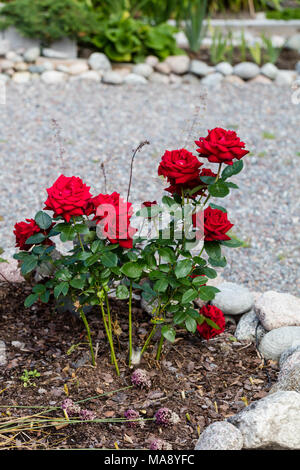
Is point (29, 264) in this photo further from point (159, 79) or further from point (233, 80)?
point (233, 80)

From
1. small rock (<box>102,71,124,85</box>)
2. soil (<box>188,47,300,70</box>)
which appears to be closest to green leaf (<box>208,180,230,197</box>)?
small rock (<box>102,71,124,85</box>)

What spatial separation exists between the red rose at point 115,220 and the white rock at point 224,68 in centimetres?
472

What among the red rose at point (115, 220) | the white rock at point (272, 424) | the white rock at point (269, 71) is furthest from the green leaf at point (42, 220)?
the white rock at point (269, 71)

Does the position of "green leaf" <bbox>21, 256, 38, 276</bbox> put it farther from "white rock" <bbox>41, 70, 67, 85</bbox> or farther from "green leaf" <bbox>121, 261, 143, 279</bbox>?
"white rock" <bbox>41, 70, 67, 85</bbox>

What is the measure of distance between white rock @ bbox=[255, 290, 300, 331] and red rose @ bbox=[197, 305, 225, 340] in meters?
0.29

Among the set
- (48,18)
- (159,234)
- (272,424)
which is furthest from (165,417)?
(48,18)

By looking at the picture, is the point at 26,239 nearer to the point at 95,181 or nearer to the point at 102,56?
the point at 95,181

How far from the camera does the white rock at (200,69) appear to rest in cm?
621

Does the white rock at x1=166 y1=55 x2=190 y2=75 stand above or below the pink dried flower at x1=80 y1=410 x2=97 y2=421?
above

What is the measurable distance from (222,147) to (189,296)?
1.65ft

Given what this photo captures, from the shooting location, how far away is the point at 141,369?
2.17m

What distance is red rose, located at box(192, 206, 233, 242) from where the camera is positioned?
6.05 feet

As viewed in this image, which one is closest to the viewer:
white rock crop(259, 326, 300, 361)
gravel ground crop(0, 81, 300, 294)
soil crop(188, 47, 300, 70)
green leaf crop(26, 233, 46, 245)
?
green leaf crop(26, 233, 46, 245)

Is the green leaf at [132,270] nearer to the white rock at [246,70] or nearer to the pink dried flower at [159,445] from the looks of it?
the pink dried flower at [159,445]
